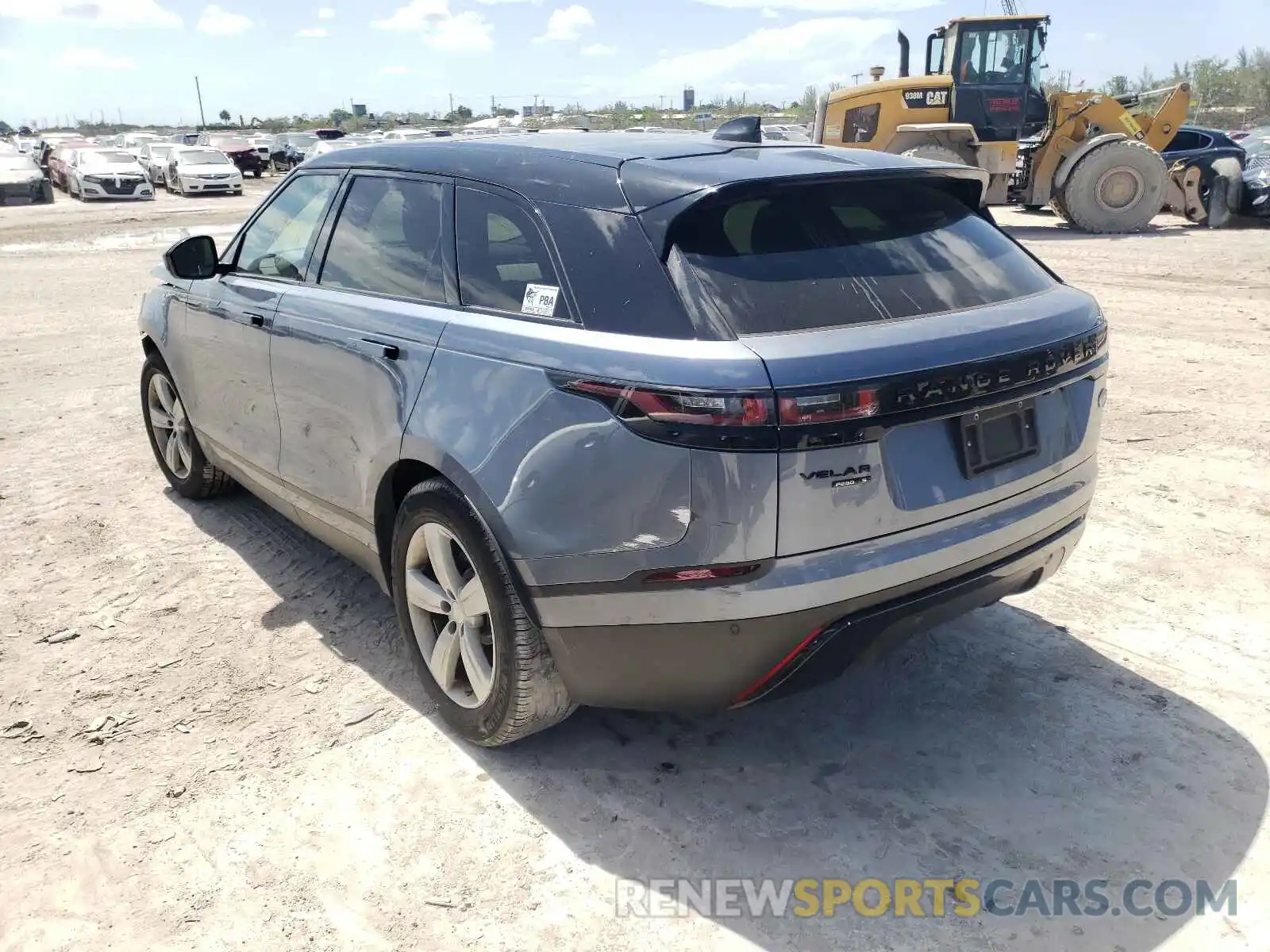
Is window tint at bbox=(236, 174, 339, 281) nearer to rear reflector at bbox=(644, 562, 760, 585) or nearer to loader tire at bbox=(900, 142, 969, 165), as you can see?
rear reflector at bbox=(644, 562, 760, 585)

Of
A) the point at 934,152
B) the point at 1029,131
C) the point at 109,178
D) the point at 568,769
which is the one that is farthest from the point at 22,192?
the point at 568,769

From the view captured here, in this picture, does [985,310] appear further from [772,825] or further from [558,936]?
[558,936]

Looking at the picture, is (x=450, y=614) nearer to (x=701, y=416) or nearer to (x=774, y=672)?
(x=774, y=672)

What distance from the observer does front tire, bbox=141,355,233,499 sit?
5.00 metres

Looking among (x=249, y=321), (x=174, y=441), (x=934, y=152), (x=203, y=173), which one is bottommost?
(x=174, y=441)

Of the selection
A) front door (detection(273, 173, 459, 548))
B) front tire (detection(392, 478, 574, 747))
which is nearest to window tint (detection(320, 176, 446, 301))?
front door (detection(273, 173, 459, 548))

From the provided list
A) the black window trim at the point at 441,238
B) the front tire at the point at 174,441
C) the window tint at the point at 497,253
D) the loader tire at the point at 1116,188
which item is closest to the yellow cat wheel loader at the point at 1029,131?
the loader tire at the point at 1116,188

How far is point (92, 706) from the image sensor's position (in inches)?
135

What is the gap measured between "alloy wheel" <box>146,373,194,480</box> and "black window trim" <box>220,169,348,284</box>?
0.90 metres

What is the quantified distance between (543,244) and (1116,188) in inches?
636

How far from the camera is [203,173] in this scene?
2914 centimetres

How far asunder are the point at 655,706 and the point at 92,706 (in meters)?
2.07

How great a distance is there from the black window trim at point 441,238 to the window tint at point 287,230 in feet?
0.24

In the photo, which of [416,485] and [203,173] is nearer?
[416,485]
